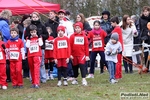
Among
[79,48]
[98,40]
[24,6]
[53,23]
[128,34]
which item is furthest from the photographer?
[24,6]

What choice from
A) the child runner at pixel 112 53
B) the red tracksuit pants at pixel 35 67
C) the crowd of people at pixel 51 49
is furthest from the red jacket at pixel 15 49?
the child runner at pixel 112 53

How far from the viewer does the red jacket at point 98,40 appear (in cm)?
1353

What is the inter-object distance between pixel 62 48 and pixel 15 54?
1268mm

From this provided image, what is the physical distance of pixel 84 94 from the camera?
10445mm

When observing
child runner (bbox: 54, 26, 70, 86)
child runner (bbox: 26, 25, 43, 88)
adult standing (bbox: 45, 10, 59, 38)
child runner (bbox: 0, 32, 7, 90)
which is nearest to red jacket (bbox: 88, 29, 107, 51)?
adult standing (bbox: 45, 10, 59, 38)

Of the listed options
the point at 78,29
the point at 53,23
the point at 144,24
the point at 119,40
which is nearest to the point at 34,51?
the point at 78,29

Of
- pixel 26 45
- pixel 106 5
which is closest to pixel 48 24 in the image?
pixel 26 45

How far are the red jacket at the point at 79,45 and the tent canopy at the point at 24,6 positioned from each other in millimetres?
4522

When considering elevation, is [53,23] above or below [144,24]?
above

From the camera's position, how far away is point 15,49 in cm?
1208

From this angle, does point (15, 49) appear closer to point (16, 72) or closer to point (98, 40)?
point (16, 72)

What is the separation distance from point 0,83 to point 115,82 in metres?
3.15

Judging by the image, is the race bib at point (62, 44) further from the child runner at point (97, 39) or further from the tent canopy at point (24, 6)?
the tent canopy at point (24, 6)

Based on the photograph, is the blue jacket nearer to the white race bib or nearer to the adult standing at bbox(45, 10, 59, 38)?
the white race bib
